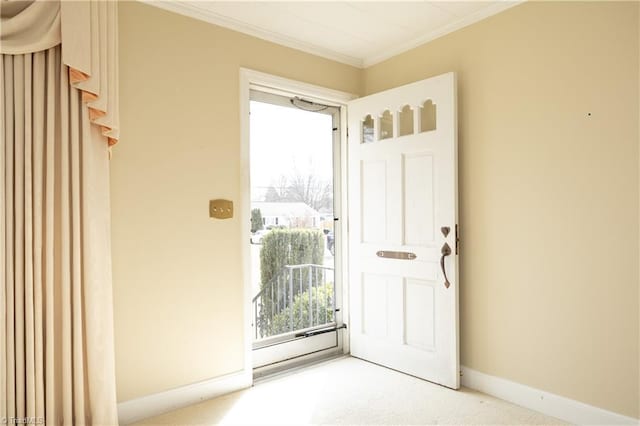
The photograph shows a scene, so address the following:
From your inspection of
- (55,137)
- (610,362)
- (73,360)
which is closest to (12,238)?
(55,137)

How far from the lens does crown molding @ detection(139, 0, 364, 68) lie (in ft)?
8.46

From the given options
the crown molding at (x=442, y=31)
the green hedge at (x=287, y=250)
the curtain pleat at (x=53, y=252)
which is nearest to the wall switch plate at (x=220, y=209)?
the green hedge at (x=287, y=250)

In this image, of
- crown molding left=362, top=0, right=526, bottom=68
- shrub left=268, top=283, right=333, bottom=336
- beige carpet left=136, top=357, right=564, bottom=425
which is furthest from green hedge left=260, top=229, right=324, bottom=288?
crown molding left=362, top=0, right=526, bottom=68

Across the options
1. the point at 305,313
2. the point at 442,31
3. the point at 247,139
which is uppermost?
the point at 442,31

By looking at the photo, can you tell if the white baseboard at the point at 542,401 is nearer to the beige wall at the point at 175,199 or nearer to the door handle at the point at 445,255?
the door handle at the point at 445,255

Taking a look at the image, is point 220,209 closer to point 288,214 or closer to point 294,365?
point 288,214

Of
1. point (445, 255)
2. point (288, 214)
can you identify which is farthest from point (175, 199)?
point (445, 255)

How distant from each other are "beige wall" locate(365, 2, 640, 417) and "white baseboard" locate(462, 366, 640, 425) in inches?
1.6

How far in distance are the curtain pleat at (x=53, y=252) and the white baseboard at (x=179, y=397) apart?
24cm

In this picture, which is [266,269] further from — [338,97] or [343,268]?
[338,97]

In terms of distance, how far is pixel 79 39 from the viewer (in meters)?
2.07

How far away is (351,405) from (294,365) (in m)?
0.78

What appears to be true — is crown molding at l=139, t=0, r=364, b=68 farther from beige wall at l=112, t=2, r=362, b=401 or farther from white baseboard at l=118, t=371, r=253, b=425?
white baseboard at l=118, t=371, r=253, b=425

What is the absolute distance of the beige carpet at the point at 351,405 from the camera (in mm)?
2404
